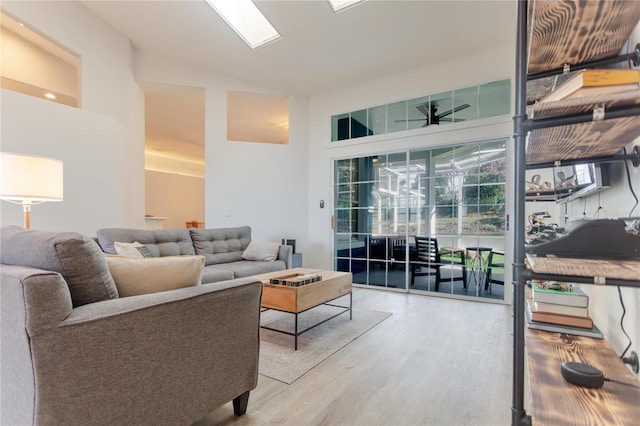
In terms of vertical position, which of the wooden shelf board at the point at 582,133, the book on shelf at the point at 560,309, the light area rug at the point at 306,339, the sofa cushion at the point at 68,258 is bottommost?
the light area rug at the point at 306,339

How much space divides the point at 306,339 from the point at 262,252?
5.85 ft

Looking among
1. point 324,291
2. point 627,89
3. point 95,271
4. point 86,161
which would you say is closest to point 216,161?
point 86,161

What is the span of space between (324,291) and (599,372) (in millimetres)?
1899

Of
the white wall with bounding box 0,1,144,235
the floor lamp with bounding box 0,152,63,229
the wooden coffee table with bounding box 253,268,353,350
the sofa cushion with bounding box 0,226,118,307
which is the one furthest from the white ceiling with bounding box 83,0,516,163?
the sofa cushion with bounding box 0,226,118,307

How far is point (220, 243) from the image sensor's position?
13.3 feet

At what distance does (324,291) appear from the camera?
2.63 m

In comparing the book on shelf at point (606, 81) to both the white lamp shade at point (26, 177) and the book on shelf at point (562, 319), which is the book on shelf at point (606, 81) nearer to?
the book on shelf at point (562, 319)

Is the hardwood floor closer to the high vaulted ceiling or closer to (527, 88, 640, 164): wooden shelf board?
(527, 88, 640, 164): wooden shelf board

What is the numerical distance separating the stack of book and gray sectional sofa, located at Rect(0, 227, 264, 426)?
4.75ft

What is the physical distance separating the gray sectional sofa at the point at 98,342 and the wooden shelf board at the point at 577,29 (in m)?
1.50

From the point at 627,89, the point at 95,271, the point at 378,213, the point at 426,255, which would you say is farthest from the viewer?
the point at 378,213

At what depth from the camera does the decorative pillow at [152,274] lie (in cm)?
129

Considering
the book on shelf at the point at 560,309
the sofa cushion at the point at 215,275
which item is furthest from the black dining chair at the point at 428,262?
the book on shelf at the point at 560,309

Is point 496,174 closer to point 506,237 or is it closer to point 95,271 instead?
point 506,237
